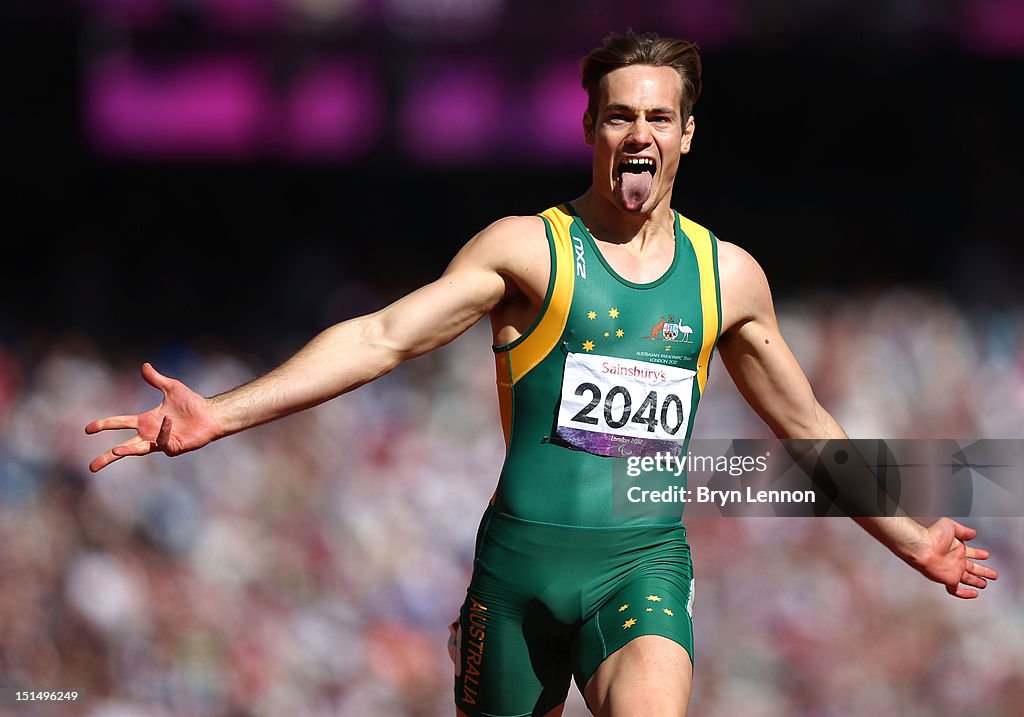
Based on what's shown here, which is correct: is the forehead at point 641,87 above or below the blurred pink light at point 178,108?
below

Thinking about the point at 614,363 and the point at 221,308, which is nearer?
the point at 614,363

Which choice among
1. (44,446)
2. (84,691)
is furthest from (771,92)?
(84,691)

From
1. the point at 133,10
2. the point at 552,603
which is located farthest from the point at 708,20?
the point at 552,603

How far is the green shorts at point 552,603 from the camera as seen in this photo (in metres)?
3.88

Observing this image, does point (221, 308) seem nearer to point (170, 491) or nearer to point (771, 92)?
point (170, 491)

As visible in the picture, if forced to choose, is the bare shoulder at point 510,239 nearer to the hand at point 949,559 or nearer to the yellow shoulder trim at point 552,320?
the yellow shoulder trim at point 552,320

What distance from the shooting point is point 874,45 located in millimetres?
8023

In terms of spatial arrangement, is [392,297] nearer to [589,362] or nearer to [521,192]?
[521,192]

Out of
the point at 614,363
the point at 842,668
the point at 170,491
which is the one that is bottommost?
the point at 842,668

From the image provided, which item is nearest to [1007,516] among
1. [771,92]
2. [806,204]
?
[806,204]

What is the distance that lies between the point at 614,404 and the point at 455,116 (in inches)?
169

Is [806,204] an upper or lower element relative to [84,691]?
upper

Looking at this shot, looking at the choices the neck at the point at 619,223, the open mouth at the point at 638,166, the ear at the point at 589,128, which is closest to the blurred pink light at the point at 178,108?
the ear at the point at 589,128

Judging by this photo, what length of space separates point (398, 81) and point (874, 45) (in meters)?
2.79
